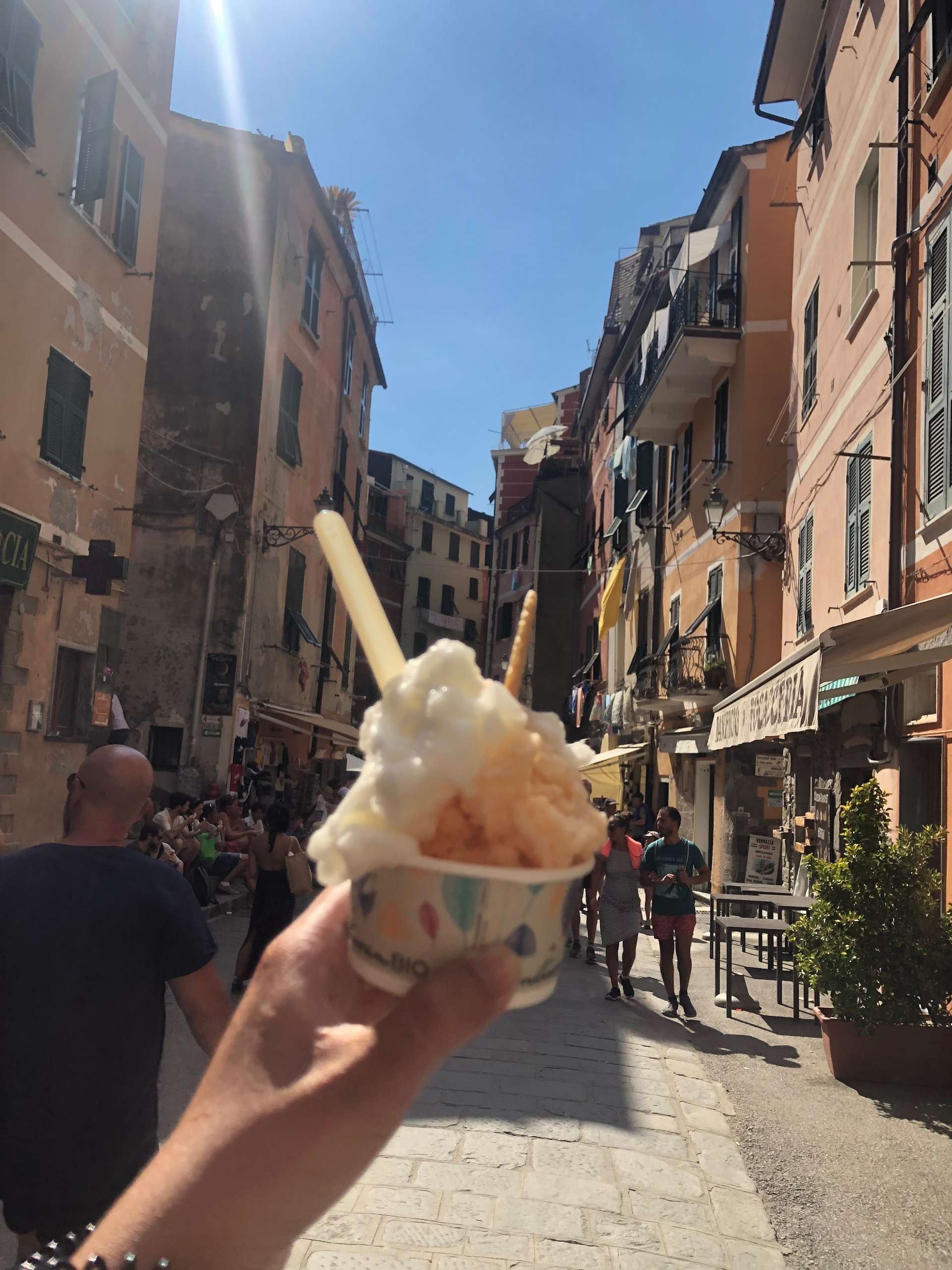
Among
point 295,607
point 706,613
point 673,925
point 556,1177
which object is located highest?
point 295,607

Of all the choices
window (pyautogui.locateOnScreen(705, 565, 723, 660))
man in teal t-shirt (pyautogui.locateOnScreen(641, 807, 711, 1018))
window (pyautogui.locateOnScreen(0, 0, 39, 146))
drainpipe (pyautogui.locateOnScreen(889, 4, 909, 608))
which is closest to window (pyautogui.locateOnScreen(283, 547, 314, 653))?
window (pyautogui.locateOnScreen(705, 565, 723, 660))

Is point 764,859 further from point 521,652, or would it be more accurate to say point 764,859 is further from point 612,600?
point 521,652

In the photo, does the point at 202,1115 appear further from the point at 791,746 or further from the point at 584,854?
the point at 791,746

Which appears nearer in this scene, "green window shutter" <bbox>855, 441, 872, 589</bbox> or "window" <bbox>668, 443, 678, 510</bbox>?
"green window shutter" <bbox>855, 441, 872, 589</bbox>

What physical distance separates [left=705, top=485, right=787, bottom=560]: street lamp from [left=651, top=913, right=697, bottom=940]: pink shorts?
8.54 meters

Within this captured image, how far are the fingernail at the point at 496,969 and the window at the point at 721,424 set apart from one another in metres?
18.7

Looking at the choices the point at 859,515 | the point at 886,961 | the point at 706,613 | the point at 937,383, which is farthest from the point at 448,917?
the point at 706,613

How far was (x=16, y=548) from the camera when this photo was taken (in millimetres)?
10656

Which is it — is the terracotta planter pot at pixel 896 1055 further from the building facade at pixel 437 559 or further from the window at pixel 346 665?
the building facade at pixel 437 559

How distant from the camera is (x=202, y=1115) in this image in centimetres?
131

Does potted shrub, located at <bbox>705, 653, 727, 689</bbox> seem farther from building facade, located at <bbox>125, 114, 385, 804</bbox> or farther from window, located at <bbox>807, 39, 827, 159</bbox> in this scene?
building facade, located at <bbox>125, 114, 385, 804</bbox>

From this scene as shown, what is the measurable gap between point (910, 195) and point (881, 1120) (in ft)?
26.6

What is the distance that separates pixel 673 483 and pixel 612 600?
524 cm

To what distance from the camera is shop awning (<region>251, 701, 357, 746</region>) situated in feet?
68.2
